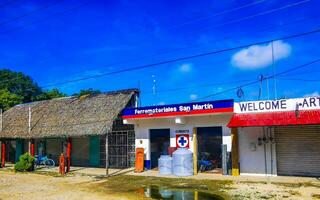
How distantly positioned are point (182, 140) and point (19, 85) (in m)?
42.6

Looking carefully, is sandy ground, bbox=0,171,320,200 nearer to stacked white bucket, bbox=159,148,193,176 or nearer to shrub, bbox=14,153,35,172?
stacked white bucket, bbox=159,148,193,176

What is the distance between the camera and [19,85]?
188 ft

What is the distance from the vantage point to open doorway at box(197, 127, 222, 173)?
20.8 meters

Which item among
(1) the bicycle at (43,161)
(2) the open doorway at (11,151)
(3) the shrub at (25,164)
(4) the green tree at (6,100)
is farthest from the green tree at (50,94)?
(3) the shrub at (25,164)

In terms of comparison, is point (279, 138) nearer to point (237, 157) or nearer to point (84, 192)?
point (237, 157)

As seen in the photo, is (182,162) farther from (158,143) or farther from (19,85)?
(19,85)

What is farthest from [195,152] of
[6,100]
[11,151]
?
[6,100]

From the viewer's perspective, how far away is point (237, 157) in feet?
62.8

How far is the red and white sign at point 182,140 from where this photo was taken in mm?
21562

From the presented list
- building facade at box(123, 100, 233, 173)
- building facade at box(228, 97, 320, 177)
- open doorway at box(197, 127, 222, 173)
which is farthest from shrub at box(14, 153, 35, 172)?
building facade at box(228, 97, 320, 177)

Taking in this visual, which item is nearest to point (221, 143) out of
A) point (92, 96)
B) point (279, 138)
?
point (279, 138)

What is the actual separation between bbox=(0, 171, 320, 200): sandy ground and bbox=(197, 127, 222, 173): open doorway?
3.16 m

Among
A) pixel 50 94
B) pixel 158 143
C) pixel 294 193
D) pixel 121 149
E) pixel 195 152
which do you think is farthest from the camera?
pixel 50 94

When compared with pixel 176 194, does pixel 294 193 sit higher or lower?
higher
